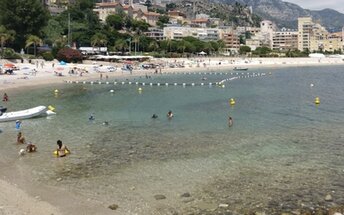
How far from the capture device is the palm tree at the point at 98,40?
134 m

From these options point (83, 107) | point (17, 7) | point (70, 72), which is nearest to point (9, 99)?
point (83, 107)

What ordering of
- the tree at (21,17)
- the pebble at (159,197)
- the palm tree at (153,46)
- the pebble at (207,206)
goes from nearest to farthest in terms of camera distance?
the pebble at (207,206) < the pebble at (159,197) < the tree at (21,17) < the palm tree at (153,46)

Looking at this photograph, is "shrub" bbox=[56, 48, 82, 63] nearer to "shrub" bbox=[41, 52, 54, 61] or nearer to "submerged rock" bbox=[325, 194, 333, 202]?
"shrub" bbox=[41, 52, 54, 61]

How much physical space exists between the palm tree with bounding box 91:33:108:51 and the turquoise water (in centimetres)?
8848

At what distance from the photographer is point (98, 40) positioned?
444ft

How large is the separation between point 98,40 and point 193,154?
115671 millimetres

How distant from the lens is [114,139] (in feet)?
96.6

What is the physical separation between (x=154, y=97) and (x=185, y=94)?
6090mm

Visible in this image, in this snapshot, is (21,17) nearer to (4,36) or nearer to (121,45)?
(4,36)

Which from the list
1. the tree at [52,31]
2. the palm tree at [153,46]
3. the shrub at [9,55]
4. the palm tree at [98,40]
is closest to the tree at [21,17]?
the shrub at [9,55]

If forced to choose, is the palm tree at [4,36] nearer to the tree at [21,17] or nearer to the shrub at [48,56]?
the tree at [21,17]

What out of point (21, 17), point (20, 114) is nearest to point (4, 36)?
point (21, 17)

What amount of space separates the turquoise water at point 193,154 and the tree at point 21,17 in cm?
6260

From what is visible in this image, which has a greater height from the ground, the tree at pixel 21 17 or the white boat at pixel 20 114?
the tree at pixel 21 17
